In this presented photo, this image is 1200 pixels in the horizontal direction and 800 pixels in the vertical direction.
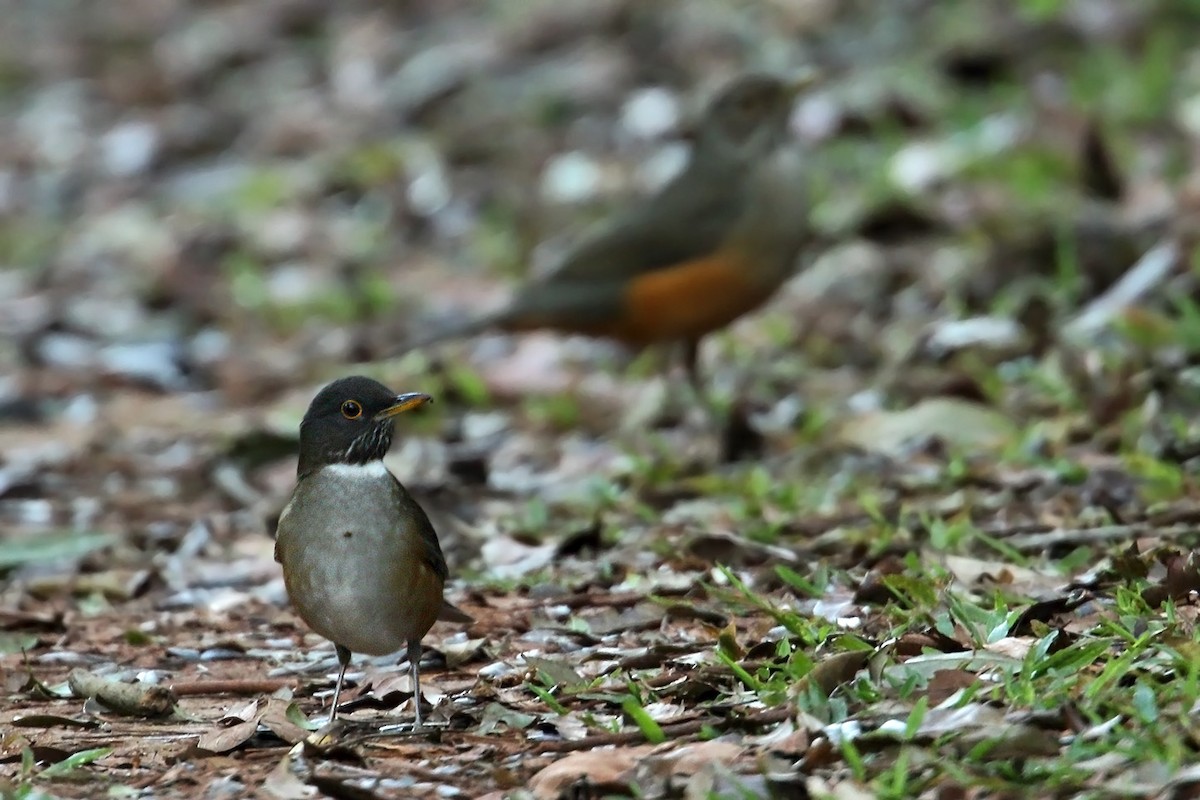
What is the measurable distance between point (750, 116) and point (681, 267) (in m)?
1.06

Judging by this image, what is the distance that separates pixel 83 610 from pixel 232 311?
4663 mm

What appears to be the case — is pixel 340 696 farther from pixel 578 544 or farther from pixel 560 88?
pixel 560 88

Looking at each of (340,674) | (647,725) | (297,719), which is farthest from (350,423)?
(647,725)

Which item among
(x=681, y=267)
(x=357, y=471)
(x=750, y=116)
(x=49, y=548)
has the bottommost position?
(x=49, y=548)

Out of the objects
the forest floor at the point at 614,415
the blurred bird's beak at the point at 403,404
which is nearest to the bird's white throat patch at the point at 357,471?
the blurred bird's beak at the point at 403,404

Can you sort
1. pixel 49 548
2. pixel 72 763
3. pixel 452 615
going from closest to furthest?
pixel 72 763, pixel 452 615, pixel 49 548

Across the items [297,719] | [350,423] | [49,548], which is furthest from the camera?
[49,548]

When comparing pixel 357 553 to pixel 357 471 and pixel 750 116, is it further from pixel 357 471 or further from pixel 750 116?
pixel 750 116

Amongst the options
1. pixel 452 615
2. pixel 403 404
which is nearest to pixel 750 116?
pixel 452 615

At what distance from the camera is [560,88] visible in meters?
13.0

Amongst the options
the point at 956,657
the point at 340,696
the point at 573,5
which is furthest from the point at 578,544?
the point at 573,5

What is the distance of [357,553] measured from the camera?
4555mm

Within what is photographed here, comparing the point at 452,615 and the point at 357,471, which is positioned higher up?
the point at 357,471

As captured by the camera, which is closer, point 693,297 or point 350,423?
point 350,423
